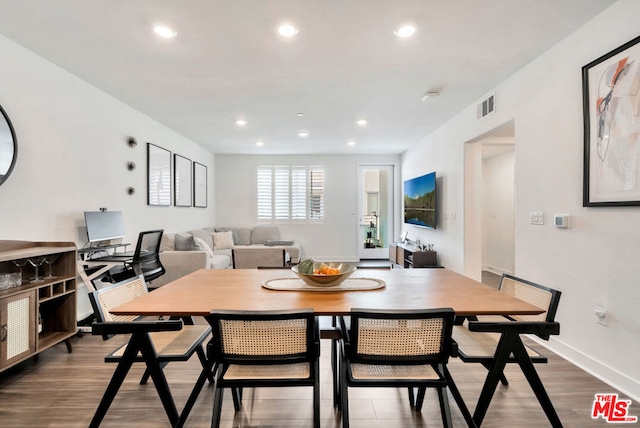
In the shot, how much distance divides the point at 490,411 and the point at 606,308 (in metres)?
1.12

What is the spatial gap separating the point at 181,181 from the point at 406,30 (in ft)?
14.9

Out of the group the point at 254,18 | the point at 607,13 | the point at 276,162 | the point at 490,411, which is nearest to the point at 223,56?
the point at 254,18

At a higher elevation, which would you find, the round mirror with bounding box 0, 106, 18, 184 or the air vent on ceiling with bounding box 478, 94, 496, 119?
the air vent on ceiling with bounding box 478, 94, 496, 119

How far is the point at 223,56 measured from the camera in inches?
106

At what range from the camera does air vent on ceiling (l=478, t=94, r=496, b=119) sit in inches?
136

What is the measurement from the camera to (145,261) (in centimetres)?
335

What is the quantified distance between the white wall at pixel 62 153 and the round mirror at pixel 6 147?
0.11 m

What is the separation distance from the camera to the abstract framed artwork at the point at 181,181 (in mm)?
5332

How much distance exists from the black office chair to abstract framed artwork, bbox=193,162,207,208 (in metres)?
2.66

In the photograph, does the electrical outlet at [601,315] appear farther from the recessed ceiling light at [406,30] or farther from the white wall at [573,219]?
the recessed ceiling light at [406,30]

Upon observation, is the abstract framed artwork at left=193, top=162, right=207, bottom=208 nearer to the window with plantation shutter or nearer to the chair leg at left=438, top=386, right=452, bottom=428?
the window with plantation shutter

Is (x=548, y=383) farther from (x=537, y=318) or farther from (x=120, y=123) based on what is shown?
(x=120, y=123)

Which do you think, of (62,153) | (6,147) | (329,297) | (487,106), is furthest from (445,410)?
(62,153)

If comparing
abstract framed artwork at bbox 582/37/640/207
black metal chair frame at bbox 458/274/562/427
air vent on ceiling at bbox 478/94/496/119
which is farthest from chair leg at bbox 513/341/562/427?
air vent on ceiling at bbox 478/94/496/119
